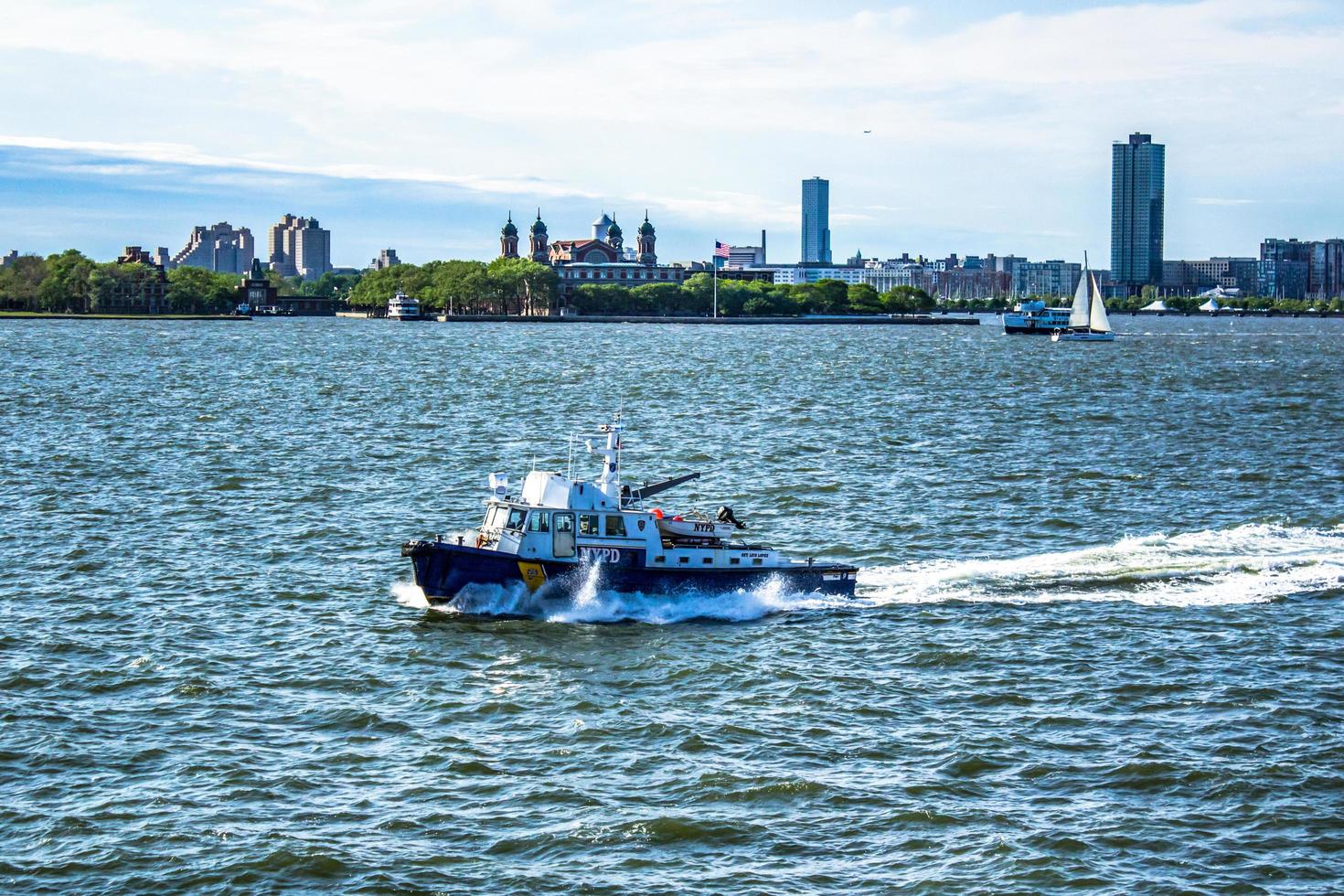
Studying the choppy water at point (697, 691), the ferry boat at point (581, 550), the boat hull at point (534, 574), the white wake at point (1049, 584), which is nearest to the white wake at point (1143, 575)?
the white wake at point (1049, 584)

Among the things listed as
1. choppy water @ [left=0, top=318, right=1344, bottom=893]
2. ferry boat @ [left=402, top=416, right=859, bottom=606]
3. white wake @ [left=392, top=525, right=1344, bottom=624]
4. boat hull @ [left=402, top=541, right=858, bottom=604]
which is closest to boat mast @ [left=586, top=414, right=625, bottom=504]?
ferry boat @ [left=402, top=416, right=859, bottom=606]

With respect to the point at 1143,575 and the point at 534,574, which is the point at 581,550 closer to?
the point at 534,574

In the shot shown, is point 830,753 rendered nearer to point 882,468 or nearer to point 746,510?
point 746,510

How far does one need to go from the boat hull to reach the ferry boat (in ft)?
0.08

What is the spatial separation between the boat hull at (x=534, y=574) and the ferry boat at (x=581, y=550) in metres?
0.02

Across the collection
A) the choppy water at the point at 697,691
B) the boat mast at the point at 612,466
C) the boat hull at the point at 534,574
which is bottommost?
the choppy water at the point at 697,691

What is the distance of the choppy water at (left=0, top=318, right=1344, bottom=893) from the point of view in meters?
25.6

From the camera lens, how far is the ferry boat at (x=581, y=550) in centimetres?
4019

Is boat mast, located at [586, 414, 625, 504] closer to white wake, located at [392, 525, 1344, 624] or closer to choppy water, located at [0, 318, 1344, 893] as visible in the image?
white wake, located at [392, 525, 1344, 624]

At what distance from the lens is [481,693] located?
33656mm

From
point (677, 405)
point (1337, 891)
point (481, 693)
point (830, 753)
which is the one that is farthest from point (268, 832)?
point (677, 405)

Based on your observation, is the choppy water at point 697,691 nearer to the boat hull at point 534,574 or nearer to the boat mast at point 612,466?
the boat hull at point 534,574

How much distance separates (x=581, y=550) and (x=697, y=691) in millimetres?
7409

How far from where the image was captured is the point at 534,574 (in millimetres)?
40156
